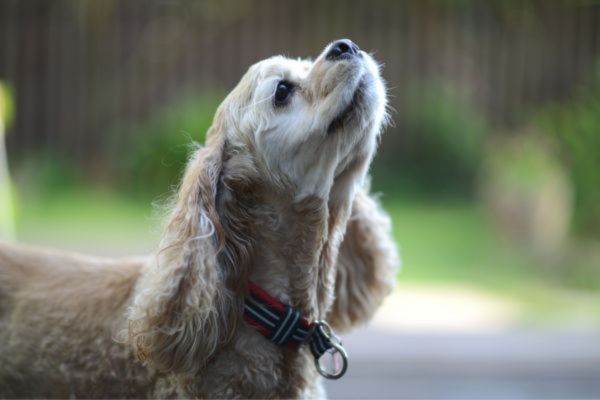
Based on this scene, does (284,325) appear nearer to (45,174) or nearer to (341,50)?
(341,50)

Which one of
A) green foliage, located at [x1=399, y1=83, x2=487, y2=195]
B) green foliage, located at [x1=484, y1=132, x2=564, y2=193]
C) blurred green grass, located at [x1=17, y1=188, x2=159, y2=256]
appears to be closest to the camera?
green foliage, located at [x1=484, y1=132, x2=564, y2=193]

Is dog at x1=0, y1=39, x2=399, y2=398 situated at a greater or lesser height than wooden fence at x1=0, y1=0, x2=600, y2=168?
greater

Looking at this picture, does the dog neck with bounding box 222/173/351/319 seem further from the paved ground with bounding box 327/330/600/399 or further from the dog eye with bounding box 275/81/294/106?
the paved ground with bounding box 327/330/600/399

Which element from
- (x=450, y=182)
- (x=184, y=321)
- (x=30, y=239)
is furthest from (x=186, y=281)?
(x=450, y=182)

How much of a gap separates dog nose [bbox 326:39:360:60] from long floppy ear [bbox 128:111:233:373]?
18.2 inches

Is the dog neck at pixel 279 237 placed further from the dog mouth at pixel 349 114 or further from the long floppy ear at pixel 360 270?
the long floppy ear at pixel 360 270

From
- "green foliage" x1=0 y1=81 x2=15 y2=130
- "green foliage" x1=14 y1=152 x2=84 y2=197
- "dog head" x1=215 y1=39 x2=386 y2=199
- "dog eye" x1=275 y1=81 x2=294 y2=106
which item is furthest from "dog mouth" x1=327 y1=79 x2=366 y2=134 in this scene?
"green foliage" x1=14 y1=152 x2=84 y2=197

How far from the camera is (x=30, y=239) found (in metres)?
6.20

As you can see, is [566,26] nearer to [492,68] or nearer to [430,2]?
[492,68]

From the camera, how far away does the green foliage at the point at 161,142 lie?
722cm

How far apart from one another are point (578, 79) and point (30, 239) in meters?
5.51

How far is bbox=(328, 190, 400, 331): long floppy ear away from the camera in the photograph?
245 centimetres

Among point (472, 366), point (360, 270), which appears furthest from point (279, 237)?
point (472, 366)


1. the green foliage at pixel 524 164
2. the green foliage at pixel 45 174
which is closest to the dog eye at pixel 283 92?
the green foliage at pixel 524 164
